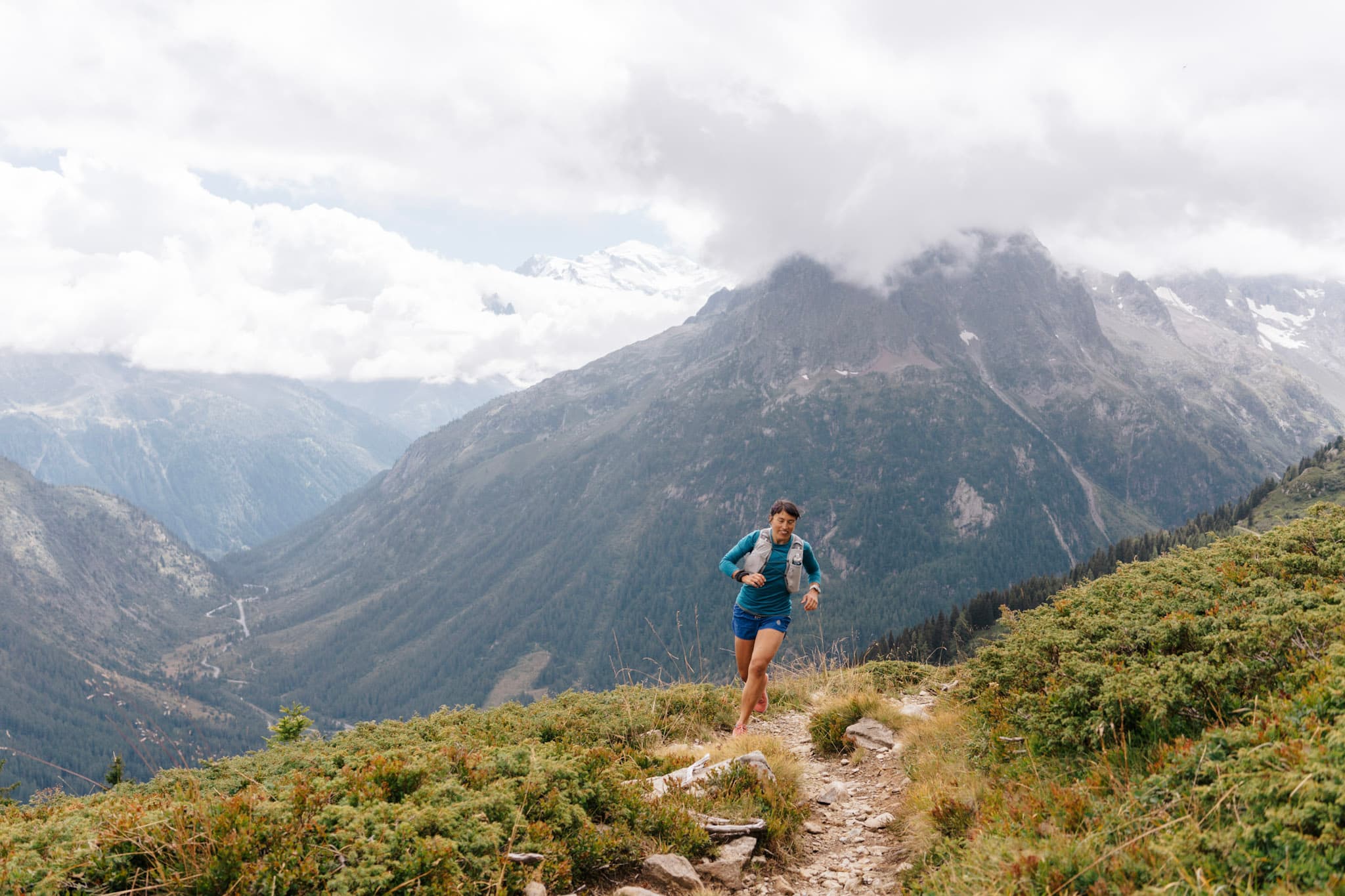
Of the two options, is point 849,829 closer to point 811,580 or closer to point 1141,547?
point 811,580

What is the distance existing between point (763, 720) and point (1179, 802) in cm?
1046

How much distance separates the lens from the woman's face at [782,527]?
39.4 ft

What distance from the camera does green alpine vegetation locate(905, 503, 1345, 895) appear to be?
468 centimetres

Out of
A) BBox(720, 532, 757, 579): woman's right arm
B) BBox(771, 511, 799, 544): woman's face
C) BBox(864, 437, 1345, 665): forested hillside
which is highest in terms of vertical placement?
BBox(771, 511, 799, 544): woman's face

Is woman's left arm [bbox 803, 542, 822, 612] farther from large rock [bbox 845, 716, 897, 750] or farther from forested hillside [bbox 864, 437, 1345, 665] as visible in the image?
forested hillside [bbox 864, 437, 1345, 665]

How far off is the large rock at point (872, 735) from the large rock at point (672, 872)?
6273mm

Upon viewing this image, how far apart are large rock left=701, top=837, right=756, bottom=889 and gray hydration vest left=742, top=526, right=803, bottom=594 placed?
15.3ft

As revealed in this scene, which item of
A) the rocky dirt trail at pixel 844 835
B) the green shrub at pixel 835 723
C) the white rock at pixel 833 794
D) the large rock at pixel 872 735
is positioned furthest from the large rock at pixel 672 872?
the green shrub at pixel 835 723

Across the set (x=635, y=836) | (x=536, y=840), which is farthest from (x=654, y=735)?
(x=536, y=840)

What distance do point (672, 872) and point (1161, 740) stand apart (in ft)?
17.6

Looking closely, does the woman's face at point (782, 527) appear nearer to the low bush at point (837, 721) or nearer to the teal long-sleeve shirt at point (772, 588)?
the teal long-sleeve shirt at point (772, 588)

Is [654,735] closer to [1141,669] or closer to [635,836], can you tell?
[635,836]

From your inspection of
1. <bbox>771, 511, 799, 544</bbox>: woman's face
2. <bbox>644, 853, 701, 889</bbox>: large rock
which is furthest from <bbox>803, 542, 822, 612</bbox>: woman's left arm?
<bbox>644, 853, 701, 889</bbox>: large rock

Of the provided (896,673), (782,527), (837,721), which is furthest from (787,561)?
(896,673)
